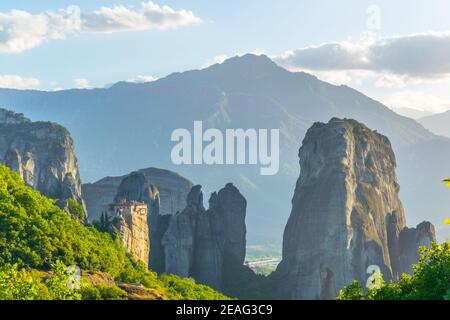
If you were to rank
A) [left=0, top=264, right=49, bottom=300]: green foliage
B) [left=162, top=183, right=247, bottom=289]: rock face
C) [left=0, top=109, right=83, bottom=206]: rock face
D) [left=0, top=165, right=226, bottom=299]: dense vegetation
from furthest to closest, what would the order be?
[left=0, top=109, right=83, bottom=206]: rock face < [left=162, top=183, right=247, bottom=289]: rock face < [left=0, top=165, right=226, bottom=299]: dense vegetation < [left=0, top=264, right=49, bottom=300]: green foliage

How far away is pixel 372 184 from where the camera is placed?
132625 millimetres

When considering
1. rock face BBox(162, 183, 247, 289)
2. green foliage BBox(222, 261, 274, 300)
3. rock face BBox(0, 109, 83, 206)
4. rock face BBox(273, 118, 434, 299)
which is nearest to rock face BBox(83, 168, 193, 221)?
rock face BBox(0, 109, 83, 206)

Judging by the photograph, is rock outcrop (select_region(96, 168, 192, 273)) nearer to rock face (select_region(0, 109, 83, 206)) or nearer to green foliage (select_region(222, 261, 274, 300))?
rock face (select_region(0, 109, 83, 206))

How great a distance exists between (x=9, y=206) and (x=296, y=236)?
7286 cm

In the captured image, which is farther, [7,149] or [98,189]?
[98,189]

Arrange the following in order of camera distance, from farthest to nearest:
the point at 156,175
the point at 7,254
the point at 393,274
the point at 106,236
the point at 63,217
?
the point at 156,175, the point at 393,274, the point at 106,236, the point at 63,217, the point at 7,254

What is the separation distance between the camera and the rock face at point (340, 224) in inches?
4747

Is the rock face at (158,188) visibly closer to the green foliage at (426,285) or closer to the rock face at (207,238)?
the rock face at (207,238)

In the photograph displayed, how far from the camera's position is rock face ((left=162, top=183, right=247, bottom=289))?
4882 inches

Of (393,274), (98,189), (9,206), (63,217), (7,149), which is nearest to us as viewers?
(9,206)

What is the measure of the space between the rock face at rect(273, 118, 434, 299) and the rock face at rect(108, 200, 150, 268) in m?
Result: 27.6

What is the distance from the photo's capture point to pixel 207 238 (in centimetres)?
12938
